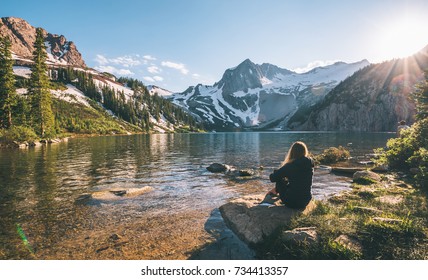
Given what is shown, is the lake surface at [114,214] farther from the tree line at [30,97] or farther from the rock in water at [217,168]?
the tree line at [30,97]

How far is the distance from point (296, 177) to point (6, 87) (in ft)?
239

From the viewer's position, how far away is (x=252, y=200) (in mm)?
11938

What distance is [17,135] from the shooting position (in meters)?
51.3

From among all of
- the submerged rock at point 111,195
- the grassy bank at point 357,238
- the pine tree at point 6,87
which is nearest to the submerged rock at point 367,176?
the grassy bank at point 357,238

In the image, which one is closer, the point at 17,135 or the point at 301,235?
the point at 301,235

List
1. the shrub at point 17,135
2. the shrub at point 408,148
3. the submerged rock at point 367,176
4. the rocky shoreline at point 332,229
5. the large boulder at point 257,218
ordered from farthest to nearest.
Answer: the shrub at point 17,135
the submerged rock at point 367,176
the shrub at point 408,148
the large boulder at point 257,218
the rocky shoreline at point 332,229

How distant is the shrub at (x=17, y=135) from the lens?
49.7m

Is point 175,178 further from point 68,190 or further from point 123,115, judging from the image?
point 123,115

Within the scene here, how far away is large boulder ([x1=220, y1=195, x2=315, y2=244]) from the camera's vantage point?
8641 mm

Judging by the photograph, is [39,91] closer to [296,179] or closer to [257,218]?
[257,218]

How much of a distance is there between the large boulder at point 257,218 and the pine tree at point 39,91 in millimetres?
71072

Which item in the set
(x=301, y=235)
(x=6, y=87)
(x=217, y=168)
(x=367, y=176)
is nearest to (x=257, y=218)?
(x=301, y=235)

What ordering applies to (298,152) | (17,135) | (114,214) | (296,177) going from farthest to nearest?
(17,135)
(114,214)
(298,152)
(296,177)

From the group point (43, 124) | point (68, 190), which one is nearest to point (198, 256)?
point (68, 190)
